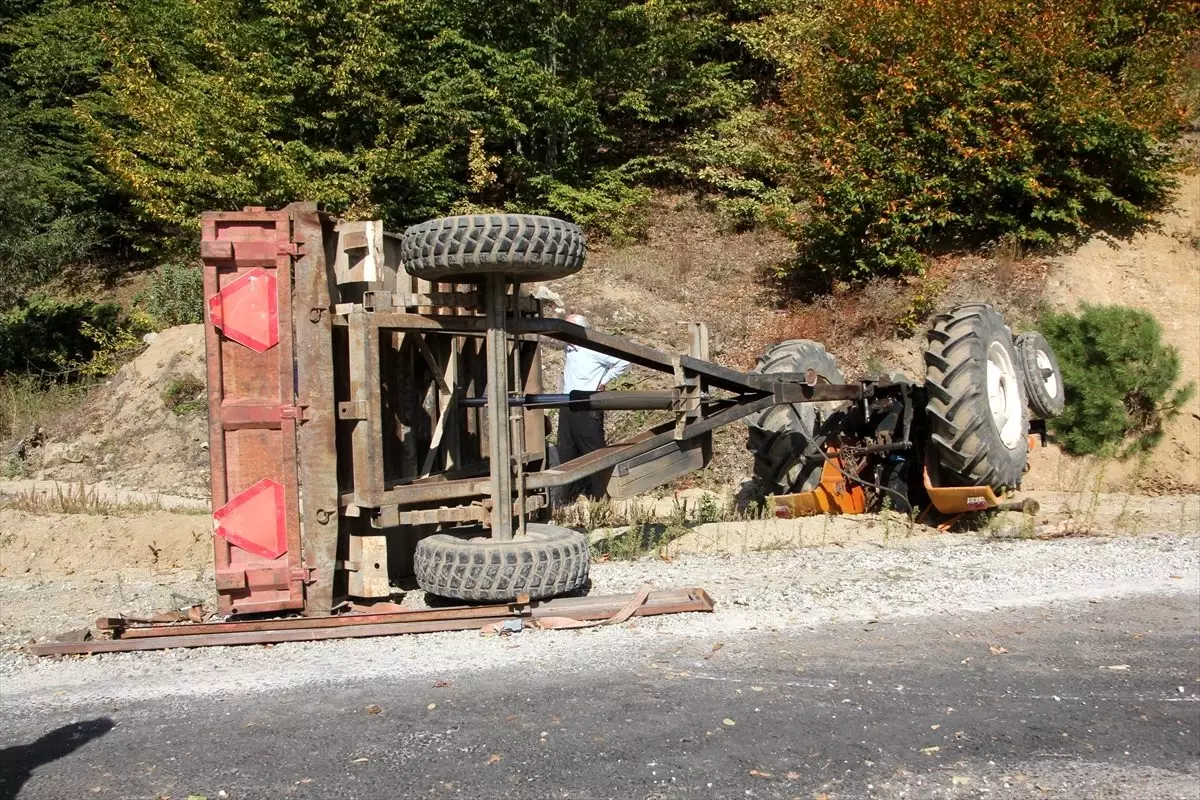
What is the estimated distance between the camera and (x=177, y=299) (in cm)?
1947

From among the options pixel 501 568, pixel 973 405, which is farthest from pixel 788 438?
pixel 501 568

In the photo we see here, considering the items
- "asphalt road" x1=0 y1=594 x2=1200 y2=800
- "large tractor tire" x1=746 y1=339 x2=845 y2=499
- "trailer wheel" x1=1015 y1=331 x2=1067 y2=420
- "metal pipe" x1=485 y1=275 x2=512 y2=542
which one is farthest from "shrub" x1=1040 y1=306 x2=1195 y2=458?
"metal pipe" x1=485 y1=275 x2=512 y2=542

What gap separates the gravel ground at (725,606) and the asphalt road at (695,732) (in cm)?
20

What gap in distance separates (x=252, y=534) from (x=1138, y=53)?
15708mm

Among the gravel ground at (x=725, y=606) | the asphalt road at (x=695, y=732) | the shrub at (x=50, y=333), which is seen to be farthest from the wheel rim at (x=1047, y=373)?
the shrub at (x=50, y=333)

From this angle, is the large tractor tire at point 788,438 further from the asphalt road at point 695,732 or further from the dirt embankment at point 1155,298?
the dirt embankment at point 1155,298

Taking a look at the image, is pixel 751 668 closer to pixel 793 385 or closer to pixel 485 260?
pixel 485 260

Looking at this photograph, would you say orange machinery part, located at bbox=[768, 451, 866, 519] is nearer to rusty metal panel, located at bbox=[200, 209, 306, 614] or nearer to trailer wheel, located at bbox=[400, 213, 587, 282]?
trailer wheel, located at bbox=[400, 213, 587, 282]

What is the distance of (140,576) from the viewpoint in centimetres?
767

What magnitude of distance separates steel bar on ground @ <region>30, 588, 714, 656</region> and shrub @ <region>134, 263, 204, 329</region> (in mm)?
14892

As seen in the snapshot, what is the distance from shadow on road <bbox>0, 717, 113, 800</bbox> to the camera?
12.3 feet

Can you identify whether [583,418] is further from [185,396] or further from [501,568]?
[185,396]

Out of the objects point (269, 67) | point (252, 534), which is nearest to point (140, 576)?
point (252, 534)

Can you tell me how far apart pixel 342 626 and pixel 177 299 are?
52.0ft
